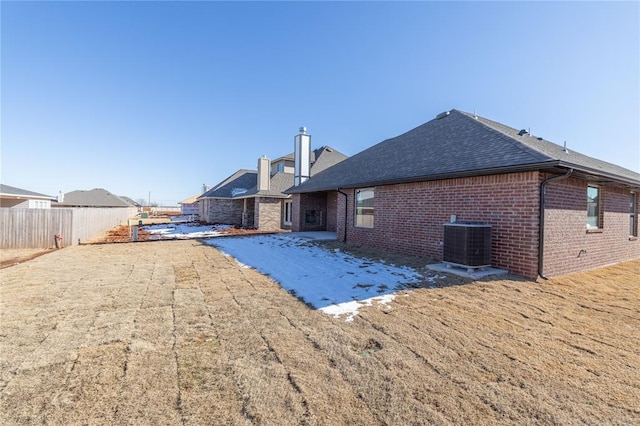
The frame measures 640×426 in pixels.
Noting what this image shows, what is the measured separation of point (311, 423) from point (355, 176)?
1048 centimetres

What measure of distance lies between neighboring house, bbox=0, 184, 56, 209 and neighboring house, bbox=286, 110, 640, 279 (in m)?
20.2

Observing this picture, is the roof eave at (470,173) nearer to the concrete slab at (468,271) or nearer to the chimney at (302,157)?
the concrete slab at (468,271)

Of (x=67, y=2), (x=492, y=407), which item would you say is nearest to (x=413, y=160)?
(x=492, y=407)

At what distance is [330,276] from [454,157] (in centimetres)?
516

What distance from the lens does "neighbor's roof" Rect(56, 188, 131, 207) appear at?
42.2m

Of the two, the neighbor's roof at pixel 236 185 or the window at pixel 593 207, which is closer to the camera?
the window at pixel 593 207

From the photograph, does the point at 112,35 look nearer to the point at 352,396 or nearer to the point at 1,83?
the point at 1,83

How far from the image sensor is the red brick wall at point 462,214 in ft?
20.1

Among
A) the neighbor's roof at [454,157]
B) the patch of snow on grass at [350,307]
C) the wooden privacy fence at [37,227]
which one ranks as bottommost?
the patch of snow on grass at [350,307]

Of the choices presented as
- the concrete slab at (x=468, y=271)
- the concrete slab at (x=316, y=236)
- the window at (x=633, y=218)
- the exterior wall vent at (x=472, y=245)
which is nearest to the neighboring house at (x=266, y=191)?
the concrete slab at (x=316, y=236)

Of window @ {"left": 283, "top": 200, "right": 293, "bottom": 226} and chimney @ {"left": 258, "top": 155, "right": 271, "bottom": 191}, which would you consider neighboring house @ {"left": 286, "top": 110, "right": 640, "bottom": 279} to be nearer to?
window @ {"left": 283, "top": 200, "right": 293, "bottom": 226}

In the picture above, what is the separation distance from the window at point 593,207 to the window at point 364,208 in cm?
640

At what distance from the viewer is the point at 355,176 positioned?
11.9 meters

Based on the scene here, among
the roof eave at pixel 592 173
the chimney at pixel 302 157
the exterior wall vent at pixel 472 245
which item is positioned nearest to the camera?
the roof eave at pixel 592 173
